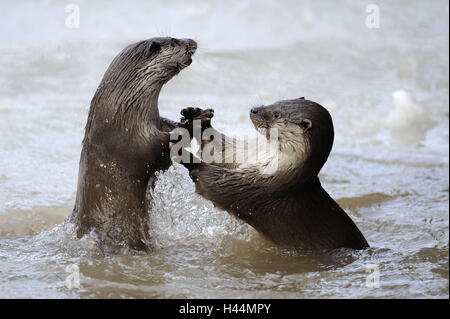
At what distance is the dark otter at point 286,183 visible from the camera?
3691 millimetres

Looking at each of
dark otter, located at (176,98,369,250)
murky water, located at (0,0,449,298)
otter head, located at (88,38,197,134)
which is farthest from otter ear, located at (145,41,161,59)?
murky water, located at (0,0,449,298)

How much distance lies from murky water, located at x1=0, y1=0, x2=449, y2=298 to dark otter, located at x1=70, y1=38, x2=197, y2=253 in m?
0.12

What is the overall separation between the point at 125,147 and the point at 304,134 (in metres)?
0.82

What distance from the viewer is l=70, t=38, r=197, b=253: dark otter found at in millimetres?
3488

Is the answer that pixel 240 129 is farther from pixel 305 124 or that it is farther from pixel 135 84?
pixel 135 84

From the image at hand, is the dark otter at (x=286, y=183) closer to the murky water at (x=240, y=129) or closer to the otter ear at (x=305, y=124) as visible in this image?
the otter ear at (x=305, y=124)

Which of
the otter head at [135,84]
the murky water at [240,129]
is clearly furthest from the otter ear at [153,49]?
the murky water at [240,129]

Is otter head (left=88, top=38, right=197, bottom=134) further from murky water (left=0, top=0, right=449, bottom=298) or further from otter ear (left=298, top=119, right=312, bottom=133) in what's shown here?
otter ear (left=298, top=119, right=312, bottom=133)

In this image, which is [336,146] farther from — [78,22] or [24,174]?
[78,22]

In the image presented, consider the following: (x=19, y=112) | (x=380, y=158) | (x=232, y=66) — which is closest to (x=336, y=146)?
(x=380, y=158)

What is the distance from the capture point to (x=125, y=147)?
348 cm

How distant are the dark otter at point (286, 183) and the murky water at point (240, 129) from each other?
13 cm

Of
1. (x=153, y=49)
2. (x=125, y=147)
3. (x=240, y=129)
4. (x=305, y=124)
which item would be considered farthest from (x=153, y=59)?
(x=240, y=129)
